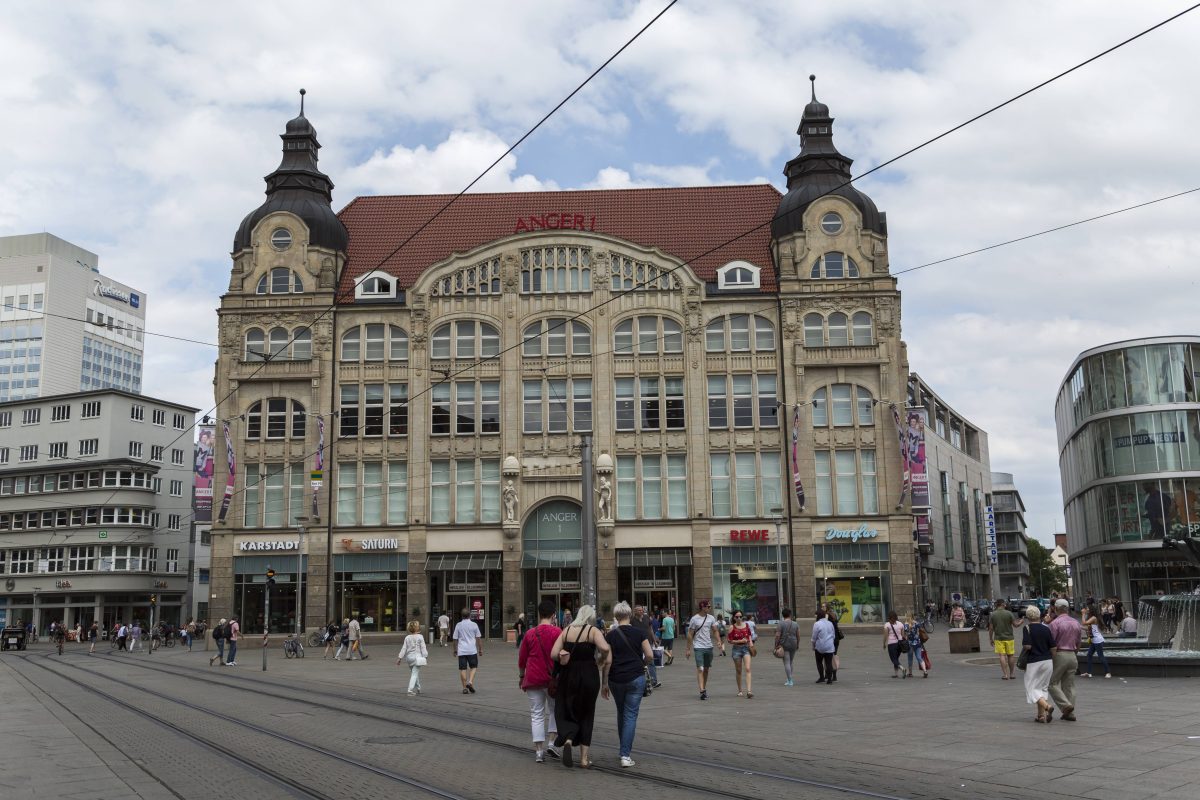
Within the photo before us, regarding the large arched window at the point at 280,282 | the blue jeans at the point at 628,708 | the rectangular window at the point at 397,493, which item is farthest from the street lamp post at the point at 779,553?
the blue jeans at the point at 628,708

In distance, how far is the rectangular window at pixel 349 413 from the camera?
53.8 m

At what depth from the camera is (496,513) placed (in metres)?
52.8

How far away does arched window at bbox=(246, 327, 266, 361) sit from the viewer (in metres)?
54.2

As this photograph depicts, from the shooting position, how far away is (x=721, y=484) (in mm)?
52406

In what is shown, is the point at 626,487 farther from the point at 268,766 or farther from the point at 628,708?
the point at 268,766

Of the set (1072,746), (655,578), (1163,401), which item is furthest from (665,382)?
(1072,746)

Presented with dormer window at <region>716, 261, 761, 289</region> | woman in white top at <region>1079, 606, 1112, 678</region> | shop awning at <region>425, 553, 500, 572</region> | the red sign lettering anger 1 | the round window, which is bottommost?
woman in white top at <region>1079, 606, 1112, 678</region>

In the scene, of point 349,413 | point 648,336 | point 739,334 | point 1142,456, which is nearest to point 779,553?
point 739,334

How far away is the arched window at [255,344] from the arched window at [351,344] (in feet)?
12.6

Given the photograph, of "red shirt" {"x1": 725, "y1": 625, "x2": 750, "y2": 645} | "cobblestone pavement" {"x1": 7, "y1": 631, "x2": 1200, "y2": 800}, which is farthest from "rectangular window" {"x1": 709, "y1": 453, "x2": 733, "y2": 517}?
"red shirt" {"x1": 725, "y1": 625, "x2": 750, "y2": 645}

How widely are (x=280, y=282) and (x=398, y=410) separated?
8.80m

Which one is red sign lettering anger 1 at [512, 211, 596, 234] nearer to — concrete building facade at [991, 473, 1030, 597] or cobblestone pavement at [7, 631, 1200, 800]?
cobblestone pavement at [7, 631, 1200, 800]

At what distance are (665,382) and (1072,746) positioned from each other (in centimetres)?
4073

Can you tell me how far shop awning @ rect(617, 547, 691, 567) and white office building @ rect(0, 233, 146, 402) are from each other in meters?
102
